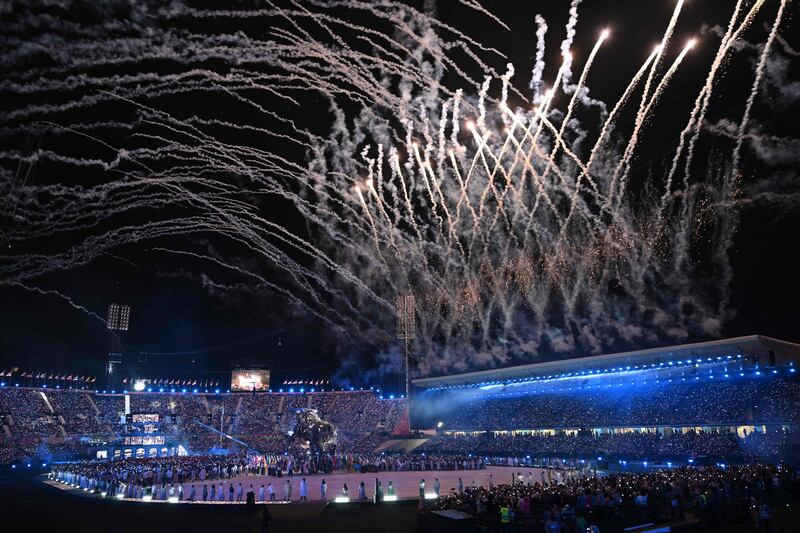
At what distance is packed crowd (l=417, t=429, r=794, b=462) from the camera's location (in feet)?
101

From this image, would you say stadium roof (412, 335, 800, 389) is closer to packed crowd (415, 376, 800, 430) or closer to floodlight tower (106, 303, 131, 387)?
packed crowd (415, 376, 800, 430)

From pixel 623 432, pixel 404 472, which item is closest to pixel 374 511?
pixel 404 472

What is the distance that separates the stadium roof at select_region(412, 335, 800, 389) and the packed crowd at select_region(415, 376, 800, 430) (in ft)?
6.64

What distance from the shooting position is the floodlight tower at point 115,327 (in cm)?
6688

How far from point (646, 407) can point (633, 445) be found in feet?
14.0

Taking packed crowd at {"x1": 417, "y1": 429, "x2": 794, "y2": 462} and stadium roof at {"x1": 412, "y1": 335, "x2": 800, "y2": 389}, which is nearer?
packed crowd at {"x1": 417, "y1": 429, "x2": 794, "y2": 462}

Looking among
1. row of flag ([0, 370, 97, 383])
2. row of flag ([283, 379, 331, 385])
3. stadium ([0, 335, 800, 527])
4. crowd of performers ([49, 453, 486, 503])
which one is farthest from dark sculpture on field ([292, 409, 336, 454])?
row of flag ([283, 379, 331, 385])

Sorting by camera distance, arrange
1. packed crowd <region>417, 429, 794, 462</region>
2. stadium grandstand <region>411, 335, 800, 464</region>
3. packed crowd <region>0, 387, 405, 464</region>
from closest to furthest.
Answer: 1. packed crowd <region>417, 429, 794, 462</region>
2. stadium grandstand <region>411, 335, 800, 464</region>
3. packed crowd <region>0, 387, 405, 464</region>

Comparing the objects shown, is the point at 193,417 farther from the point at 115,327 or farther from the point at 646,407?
the point at 646,407

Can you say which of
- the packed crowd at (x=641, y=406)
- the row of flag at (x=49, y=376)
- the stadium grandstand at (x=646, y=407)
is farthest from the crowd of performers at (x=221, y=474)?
the row of flag at (x=49, y=376)

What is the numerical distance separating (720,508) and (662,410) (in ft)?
83.0

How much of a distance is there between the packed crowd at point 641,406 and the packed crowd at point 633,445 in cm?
104

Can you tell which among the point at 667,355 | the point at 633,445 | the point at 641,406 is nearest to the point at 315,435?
the point at 633,445

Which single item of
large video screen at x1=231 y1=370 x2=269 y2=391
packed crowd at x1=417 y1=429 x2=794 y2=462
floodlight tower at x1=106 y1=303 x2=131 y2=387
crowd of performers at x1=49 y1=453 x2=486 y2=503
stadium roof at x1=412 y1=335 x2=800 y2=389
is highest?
floodlight tower at x1=106 y1=303 x2=131 y2=387
